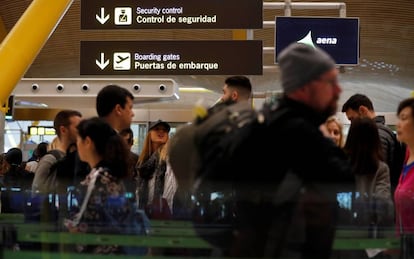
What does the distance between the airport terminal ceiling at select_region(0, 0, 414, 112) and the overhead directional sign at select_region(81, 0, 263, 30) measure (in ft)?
27.6

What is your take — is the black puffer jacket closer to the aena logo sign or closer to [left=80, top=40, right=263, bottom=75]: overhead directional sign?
[left=80, top=40, right=263, bottom=75]: overhead directional sign

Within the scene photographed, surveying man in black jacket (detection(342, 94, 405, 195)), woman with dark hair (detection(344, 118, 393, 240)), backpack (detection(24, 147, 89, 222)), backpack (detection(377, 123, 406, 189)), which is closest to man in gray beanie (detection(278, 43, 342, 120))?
woman with dark hair (detection(344, 118, 393, 240))

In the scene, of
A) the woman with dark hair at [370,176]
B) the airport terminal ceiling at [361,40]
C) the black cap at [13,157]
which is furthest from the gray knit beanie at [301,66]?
the airport terminal ceiling at [361,40]

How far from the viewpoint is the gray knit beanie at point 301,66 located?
2.28 m

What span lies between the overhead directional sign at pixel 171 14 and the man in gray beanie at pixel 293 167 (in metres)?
4.82

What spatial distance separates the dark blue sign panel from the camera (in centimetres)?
778

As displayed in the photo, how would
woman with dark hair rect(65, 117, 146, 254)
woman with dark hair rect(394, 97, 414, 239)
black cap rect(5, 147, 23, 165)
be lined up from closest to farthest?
woman with dark hair rect(65, 117, 146, 254), woman with dark hair rect(394, 97, 414, 239), black cap rect(5, 147, 23, 165)

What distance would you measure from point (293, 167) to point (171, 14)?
5138 millimetres

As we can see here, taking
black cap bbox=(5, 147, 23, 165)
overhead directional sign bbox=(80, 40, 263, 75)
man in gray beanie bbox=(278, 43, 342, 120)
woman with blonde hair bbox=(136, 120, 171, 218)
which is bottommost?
black cap bbox=(5, 147, 23, 165)

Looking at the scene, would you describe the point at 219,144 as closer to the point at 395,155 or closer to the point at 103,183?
the point at 103,183

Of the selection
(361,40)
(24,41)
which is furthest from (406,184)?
(361,40)

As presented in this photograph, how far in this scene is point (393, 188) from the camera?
3848mm

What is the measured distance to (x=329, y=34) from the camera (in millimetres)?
7828

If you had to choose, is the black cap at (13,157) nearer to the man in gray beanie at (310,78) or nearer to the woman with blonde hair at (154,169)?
the woman with blonde hair at (154,169)
